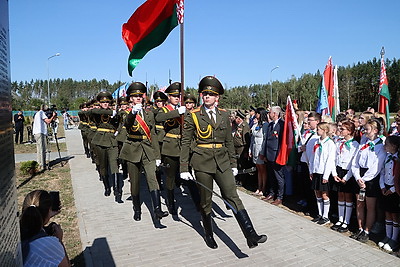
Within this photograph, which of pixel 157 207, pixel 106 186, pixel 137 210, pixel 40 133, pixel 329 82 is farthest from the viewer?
pixel 40 133

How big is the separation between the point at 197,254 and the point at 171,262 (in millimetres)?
391

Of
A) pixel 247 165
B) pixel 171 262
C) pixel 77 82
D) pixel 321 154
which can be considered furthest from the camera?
pixel 77 82

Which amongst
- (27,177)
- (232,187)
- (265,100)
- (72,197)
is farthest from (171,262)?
(265,100)

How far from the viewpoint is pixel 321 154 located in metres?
5.52

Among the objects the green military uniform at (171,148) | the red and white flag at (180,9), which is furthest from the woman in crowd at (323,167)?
the red and white flag at (180,9)

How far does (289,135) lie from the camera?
21.8 feet

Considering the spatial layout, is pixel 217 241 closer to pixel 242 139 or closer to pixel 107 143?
pixel 107 143

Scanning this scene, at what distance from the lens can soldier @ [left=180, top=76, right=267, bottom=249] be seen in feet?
14.9

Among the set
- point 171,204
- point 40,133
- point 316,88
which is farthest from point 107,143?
point 316,88

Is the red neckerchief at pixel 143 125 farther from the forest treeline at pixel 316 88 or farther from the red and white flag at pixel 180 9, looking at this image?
the forest treeline at pixel 316 88

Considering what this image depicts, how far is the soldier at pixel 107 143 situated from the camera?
7374 mm

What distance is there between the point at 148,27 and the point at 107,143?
9.12ft

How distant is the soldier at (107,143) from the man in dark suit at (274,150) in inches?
124

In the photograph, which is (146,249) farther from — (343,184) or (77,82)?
(77,82)
